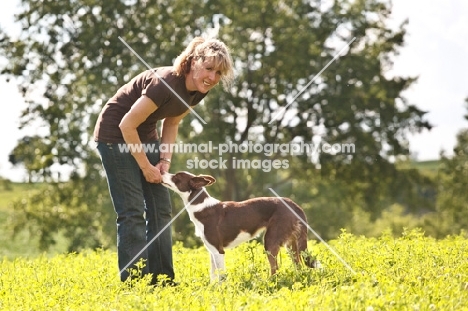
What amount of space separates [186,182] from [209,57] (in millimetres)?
1530

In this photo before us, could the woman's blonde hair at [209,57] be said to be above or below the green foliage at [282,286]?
above

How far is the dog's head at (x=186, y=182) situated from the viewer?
7543 millimetres

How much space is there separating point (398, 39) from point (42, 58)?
43.1 feet

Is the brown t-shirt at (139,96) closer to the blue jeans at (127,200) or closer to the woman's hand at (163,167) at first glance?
the blue jeans at (127,200)

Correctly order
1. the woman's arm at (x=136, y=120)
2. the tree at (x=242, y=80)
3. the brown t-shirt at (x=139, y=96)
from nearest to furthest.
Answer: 1. the woman's arm at (x=136, y=120)
2. the brown t-shirt at (x=139, y=96)
3. the tree at (x=242, y=80)

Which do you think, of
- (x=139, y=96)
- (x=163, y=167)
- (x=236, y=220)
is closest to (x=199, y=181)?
(x=163, y=167)

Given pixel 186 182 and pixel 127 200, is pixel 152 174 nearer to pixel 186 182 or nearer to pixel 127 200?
pixel 127 200

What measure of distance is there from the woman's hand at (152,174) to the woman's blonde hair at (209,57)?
1020mm

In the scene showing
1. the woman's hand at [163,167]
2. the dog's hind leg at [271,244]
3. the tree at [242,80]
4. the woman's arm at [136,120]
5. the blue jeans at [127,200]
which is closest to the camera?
the woman's arm at [136,120]

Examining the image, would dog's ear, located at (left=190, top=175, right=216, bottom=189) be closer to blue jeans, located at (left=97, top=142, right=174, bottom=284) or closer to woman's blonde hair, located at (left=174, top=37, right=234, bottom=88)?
blue jeans, located at (left=97, top=142, right=174, bottom=284)

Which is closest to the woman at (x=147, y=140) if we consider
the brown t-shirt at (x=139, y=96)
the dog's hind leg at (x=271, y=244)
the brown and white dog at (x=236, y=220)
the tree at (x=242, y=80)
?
the brown t-shirt at (x=139, y=96)

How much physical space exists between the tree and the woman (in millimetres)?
15529

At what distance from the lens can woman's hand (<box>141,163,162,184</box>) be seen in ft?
23.5

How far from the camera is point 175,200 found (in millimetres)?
23062
